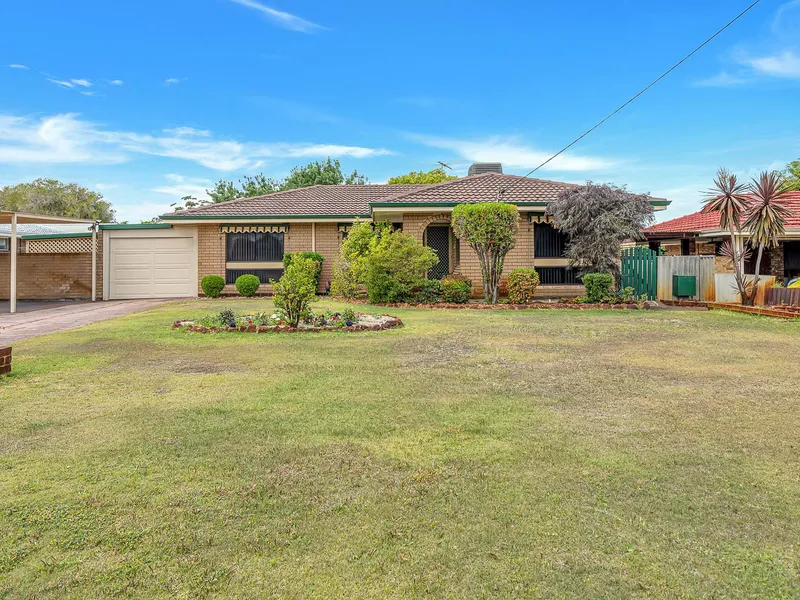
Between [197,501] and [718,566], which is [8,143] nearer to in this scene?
[197,501]

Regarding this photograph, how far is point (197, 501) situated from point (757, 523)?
9.17 feet

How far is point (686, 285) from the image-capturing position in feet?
51.6

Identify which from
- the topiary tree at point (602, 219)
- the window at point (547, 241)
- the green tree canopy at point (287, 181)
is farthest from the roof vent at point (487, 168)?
the green tree canopy at point (287, 181)

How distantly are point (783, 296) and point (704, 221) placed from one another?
31.8ft

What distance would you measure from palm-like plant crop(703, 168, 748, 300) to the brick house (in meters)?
2.20

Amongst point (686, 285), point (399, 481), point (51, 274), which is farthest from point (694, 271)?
point (51, 274)

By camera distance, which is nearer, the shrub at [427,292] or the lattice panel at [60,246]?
the shrub at [427,292]

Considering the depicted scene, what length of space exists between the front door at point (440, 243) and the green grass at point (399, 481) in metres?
12.3

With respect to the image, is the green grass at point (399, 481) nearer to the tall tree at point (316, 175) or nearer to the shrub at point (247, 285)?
the shrub at point (247, 285)

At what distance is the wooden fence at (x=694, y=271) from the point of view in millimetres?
15883

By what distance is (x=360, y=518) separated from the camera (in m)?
2.59

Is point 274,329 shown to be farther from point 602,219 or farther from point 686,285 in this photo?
point 686,285

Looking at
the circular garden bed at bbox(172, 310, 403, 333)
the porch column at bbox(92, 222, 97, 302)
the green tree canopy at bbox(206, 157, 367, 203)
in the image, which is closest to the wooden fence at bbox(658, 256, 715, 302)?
the circular garden bed at bbox(172, 310, 403, 333)

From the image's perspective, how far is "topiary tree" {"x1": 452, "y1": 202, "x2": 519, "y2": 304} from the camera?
1407 centimetres
